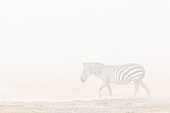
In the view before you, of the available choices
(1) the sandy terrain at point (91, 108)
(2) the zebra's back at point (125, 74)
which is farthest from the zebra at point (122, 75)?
(1) the sandy terrain at point (91, 108)

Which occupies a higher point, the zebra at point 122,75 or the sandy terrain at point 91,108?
the zebra at point 122,75

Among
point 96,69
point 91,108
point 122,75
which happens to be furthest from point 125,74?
point 91,108

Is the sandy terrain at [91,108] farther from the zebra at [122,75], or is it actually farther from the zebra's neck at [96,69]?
the zebra's neck at [96,69]

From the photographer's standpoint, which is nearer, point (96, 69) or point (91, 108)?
point (91, 108)

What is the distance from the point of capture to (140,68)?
100ft

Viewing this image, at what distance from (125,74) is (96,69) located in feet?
6.31

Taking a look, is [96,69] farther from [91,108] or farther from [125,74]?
[91,108]

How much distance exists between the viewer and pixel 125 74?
30500 mm

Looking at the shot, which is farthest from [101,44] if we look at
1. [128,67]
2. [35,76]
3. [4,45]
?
[128,67]

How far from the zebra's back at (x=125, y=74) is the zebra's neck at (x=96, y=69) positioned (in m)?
0.41

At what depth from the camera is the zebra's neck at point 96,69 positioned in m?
31.0

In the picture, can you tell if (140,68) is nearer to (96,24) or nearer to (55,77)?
(55,77)

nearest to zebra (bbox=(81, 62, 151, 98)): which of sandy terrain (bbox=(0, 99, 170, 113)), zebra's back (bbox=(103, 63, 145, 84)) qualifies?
zebra's back (bbox=(103, 63, 145, 84))

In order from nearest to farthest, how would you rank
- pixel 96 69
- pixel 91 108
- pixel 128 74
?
pixel 91 108 < pixel 128 74 < pixel 96 69
